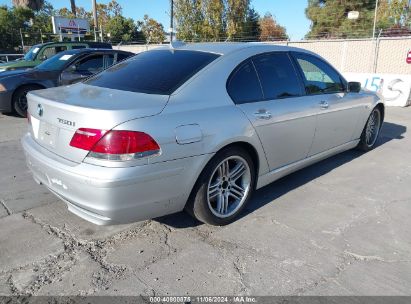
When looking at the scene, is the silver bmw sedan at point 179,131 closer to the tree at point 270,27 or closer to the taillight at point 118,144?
the taillight at point 118,144

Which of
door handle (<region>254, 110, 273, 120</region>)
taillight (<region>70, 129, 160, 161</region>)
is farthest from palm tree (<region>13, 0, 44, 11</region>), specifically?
taillight (<region>70, 129, 160, 161</region>)

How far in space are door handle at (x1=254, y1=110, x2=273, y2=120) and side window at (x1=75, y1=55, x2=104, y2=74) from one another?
5.67 meters

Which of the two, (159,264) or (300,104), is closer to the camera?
(159,264)

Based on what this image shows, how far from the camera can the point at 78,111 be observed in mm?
2674

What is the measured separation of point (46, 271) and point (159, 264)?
33.0 inches

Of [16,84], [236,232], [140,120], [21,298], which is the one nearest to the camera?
[21,298]

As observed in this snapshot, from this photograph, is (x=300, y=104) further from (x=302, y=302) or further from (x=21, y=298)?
(x=21, y=298)

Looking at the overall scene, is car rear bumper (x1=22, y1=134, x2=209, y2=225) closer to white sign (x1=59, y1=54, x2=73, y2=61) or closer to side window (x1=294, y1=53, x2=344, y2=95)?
side window (x1=294, y1=53, x2=344, y2=95)

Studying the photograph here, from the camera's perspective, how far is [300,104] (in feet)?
13.0

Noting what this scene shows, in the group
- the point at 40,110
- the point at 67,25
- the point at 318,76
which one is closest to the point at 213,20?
the point at 67,25

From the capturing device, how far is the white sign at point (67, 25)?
32.8 metres

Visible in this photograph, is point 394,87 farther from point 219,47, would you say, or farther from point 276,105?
point 219,47

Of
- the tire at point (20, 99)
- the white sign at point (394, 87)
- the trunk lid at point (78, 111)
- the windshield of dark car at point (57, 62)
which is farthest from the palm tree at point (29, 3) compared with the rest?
the trunk lid at point (78, 111)

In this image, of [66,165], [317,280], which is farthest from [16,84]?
[317,280]
